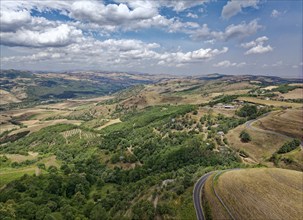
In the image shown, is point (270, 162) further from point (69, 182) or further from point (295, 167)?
point (69, 182)

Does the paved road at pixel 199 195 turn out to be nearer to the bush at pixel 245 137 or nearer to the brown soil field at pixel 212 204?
the brown soil field at pixel 212 204

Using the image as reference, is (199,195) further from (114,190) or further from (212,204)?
(114,190)

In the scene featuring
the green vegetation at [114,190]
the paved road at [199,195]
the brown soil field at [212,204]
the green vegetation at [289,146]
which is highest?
the green vegetation at [289,146]

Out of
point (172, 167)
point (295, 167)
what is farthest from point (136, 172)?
point (295, 167)

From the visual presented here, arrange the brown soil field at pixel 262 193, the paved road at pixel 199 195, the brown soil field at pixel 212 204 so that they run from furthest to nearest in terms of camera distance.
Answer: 1. the paved road at pixel 199 195
2. the brown soil field at pixel 212 204
3. the brown soil field at pixel 262 193

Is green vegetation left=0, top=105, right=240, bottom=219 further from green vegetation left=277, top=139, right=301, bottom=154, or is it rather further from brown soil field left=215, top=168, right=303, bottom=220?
green vegetation left=277, top=139, right=301, bottom=154

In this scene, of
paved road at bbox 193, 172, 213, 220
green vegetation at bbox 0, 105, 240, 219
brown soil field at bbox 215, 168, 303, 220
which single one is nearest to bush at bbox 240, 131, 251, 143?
green vegetation at bbox 0, 105, 240, 219

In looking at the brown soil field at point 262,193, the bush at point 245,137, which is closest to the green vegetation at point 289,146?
the bush at point 245,137
